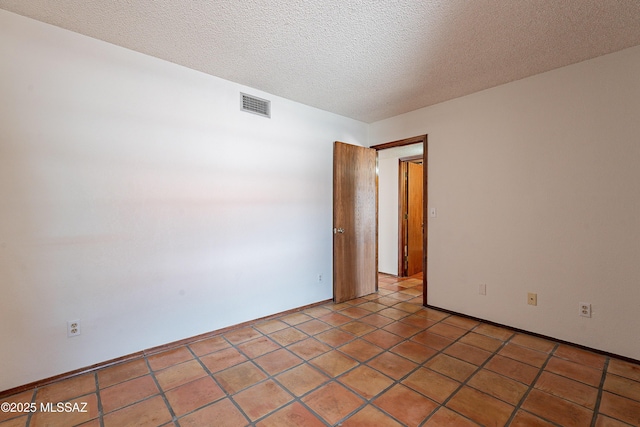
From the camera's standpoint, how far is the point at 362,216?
155 inches

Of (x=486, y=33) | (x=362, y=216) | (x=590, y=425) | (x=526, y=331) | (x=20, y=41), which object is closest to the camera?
(x=590, y=425)

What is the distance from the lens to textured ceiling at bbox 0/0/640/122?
179 cm

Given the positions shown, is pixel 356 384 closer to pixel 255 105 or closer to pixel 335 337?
pixel 335 337

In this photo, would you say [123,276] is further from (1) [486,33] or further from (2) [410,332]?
(1) [486,33]

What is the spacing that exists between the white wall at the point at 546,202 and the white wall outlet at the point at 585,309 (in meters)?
0.03

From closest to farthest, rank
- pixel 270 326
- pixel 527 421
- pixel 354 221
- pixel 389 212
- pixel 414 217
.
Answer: pixel 527 421
pixel 270 326
pixel 354 221
pixel 389 212
pixel 414 217

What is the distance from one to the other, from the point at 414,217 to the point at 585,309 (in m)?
3.08

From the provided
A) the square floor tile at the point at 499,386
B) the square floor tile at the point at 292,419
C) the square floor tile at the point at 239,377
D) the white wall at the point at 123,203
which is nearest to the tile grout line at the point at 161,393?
the white wall at the point at 123,203

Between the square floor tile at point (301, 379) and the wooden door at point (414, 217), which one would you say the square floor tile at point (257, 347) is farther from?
the wooden door at point (414, 217)

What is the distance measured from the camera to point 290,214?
3.31m

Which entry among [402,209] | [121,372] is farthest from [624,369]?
[121,372]

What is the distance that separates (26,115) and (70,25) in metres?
0.71

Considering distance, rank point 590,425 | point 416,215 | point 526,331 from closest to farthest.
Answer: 1. point 590,425
2. point 526,331
3. point 416,215

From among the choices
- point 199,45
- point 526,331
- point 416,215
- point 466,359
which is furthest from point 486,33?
point 416,215
